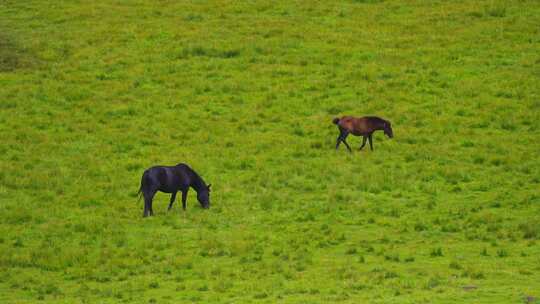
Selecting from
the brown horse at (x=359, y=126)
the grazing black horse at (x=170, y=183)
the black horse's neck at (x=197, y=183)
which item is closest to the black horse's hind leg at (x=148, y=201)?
the grazing black horse at (x=170, y=183)

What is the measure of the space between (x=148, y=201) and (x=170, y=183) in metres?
0.76

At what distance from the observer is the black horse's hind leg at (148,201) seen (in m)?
24.1

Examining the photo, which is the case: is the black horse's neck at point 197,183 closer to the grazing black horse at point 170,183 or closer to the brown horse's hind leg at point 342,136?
the grazing black horse at point 170,183

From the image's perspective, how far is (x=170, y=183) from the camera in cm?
2455

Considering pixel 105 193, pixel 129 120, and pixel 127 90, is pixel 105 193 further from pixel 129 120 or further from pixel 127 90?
pixel 127 90

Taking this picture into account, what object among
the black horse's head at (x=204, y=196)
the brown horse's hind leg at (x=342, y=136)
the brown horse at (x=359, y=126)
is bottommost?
the black horse's head at (x=204, y=196)

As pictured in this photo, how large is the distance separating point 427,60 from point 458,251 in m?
21.5

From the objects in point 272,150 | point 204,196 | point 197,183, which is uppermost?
point 272,150

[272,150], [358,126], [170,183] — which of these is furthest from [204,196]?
[358,126]

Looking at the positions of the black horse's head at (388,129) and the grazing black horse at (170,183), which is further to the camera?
the black horse's head at (388,129)

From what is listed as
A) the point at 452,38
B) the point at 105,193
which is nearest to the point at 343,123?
the point at 105,193

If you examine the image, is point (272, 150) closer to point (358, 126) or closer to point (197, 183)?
point (358, 126)

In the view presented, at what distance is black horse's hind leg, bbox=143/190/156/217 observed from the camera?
24094 mm

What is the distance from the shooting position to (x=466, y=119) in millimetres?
34375
